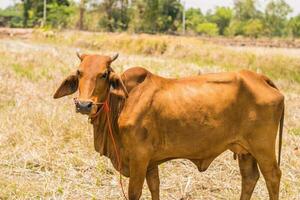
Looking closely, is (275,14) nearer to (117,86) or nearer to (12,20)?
(12,20)

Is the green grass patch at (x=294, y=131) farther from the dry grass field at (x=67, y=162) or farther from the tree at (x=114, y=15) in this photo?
the tree at (x=114, y=15)

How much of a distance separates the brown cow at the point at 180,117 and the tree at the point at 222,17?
6924 centimetres

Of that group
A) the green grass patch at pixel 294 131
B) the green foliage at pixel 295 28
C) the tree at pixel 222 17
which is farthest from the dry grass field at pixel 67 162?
the tree at pixel 222 17

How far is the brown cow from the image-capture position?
366 centimetres

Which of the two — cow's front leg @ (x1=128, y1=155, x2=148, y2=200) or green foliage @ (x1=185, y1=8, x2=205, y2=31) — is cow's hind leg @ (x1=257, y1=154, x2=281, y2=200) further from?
green foliage @ (x1=185, y1=8, x2=205, y2=31)

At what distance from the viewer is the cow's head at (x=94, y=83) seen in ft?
11.2

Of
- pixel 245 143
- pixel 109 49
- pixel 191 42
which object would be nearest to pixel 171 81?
pixel 245 143

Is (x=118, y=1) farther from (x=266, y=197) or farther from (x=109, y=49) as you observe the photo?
(x=266, y=197)

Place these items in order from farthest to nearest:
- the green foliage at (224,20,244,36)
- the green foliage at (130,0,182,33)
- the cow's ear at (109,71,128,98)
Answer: the green foliage at (224,20,244,36) → the green foliage at (130,0,182,33) → the cow's ear at (109,71,128,98)

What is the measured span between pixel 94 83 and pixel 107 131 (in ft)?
1.65

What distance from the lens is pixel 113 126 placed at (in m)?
3.83

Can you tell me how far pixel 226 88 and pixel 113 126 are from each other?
3.19ft

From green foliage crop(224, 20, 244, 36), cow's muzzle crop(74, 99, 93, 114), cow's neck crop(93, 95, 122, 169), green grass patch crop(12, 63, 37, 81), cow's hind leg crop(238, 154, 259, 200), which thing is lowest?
green foliage crop(224, 20, 244, 36)

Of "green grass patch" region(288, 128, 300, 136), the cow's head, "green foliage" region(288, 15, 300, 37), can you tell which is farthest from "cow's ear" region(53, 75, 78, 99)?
"green foliage" region(288, 15, 300, 37)
